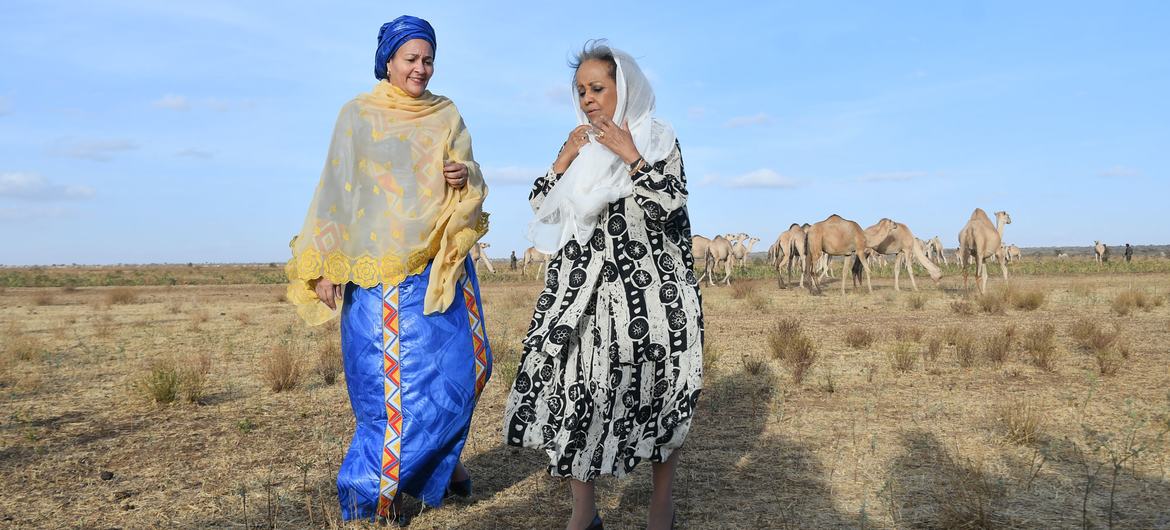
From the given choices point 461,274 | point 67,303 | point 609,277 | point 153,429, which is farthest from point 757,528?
point 67,303

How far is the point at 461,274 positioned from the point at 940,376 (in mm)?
5197

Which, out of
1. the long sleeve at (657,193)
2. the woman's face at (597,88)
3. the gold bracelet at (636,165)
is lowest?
the long sleeve at (657,193)

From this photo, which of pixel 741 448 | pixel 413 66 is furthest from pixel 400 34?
pixel 741 448

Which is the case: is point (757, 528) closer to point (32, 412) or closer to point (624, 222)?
point (624, 222)

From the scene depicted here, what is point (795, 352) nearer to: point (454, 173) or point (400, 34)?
point (454, 173)

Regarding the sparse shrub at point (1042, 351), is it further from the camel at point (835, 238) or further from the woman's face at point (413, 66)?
the camel at point (835, 238)

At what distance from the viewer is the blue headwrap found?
3.71 m

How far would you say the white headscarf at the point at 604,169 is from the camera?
3043 mm

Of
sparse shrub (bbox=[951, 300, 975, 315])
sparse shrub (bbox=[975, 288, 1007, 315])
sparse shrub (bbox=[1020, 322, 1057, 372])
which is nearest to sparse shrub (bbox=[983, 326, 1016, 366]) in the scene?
sparse shrub (bbox=[1020, 322, 1057, 372])

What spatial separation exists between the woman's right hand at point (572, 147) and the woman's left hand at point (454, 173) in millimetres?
626

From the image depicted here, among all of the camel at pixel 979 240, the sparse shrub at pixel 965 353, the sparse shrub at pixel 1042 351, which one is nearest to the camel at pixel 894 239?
the camel at pixel 979 240

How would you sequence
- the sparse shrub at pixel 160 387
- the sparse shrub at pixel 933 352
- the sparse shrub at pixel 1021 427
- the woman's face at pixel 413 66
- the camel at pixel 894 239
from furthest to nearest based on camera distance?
1. the camel at pixel 894 239
2. the sparse shrub at pixel 933 352
3. the sparse shrub at pixel 160 387
4. the sparse shrub at pixel 1021 427
5. the woman's face at pixel 413 66

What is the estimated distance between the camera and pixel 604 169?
3055mm

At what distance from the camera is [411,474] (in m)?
3.60
